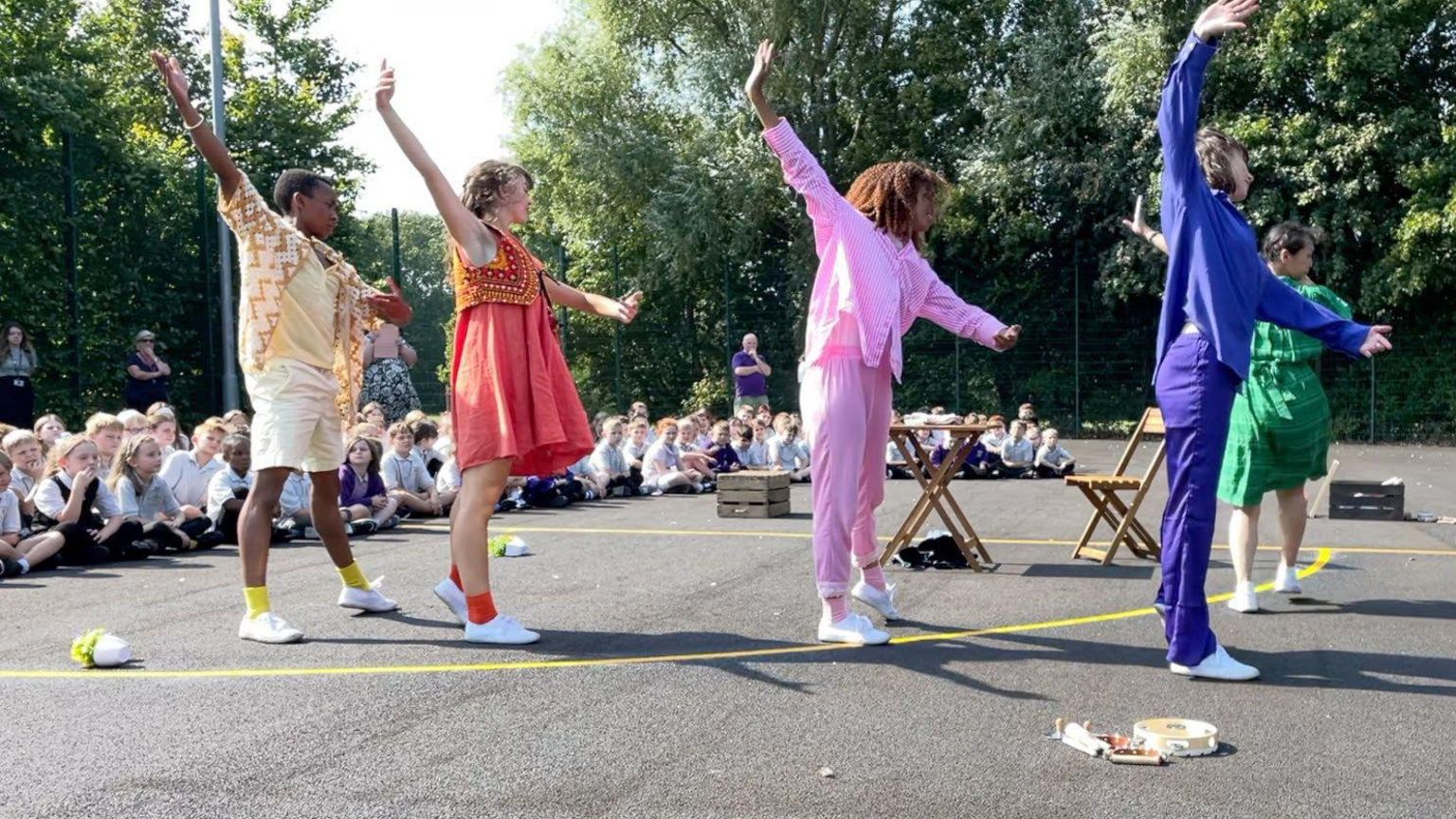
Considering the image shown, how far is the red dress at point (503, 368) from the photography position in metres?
5.96

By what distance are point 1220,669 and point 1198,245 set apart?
63.5 inches

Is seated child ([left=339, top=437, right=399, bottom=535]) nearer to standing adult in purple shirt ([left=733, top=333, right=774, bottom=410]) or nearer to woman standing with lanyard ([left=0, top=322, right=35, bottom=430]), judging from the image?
woman standing with lanyard ([left=0, top=322, right=35, bottom=430])

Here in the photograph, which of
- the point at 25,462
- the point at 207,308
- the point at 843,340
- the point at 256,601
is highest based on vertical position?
the point at 207,308

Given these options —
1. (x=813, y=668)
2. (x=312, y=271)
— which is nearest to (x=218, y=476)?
(x=312, y=271)

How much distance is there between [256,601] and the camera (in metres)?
6.18

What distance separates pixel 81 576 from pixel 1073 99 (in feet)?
69.9

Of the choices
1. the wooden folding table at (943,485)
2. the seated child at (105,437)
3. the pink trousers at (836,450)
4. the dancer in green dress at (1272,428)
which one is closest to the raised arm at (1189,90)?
the dancer in green dress at (1272,428)

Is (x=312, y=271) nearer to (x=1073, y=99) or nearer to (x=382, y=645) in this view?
(x=382, y=645)

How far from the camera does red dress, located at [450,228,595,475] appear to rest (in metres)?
5.96

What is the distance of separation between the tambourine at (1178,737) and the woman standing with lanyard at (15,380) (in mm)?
13838

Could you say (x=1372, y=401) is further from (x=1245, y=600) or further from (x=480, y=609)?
(x=480, y=609)

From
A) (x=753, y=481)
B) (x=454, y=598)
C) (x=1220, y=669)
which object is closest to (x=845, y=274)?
(x=1220, y=669)

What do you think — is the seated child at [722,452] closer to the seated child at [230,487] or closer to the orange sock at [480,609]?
the seated child at [230,487]

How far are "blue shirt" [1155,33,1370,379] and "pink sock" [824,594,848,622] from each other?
165 centimetres
